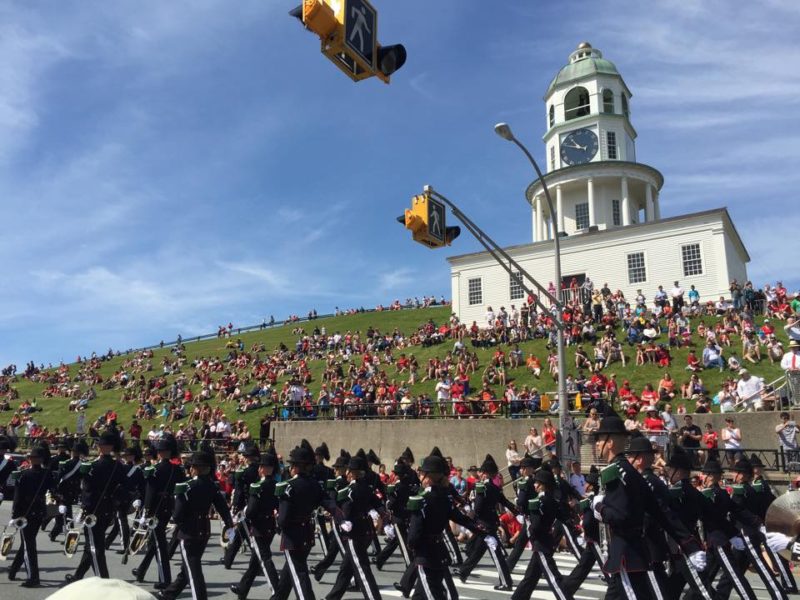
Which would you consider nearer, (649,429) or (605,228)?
(649,429)

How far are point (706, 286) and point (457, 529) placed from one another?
1049 inches

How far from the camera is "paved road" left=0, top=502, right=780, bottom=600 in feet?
34.6

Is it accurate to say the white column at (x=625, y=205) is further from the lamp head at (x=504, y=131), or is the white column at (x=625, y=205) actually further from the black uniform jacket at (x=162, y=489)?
the black uniform jacket at (x=162, y=489)

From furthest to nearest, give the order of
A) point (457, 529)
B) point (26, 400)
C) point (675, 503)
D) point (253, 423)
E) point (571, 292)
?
point (26, 400)
point (571, 292)
point (253, 423)
point (457, 529)
point (675, 503)

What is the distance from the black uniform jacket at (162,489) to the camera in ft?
35.1

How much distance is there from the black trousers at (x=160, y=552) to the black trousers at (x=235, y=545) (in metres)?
1.62

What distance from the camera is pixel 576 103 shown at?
50.5m

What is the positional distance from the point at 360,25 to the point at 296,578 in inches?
242

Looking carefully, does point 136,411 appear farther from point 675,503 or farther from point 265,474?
point 675,503

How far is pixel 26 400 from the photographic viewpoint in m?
51.7

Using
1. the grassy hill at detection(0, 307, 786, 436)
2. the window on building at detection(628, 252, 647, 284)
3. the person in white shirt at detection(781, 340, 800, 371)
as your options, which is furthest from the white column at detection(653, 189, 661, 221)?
the person in white shirt at detection(781, 340, 800, 371)

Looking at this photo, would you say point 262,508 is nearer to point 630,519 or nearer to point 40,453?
point 40,453

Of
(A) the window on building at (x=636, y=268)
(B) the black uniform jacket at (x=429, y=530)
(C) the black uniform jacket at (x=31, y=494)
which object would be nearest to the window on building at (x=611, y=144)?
(A) the window on building at (x=636, y=268)

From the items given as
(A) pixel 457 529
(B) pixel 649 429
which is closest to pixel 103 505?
(A) pixel 457 529
